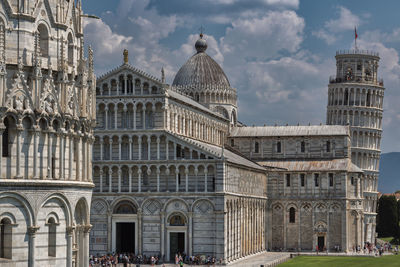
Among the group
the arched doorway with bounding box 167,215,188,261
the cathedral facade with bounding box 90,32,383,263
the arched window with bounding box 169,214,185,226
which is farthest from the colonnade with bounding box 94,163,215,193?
the arched doorway with bounding box 167,215,188,261

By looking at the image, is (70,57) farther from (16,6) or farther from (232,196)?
(232,196)

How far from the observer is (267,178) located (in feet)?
366

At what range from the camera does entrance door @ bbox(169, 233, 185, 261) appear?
87.4m

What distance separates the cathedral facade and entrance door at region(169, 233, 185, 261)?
0.10 metres

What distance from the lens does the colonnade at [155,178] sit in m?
86.7

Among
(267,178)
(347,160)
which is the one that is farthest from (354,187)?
(267,178)

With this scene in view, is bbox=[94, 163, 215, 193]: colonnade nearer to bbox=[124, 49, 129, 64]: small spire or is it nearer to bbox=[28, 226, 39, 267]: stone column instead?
bbox=[124, 49, 129, 64]: small spire

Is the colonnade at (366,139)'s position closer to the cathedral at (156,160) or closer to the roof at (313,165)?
the cathedral at (156,160)

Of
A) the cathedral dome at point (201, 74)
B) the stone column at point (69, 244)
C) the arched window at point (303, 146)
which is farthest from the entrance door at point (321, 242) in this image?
the stone column at point (69, 244)

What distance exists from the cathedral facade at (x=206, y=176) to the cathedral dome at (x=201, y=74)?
0.15 metres

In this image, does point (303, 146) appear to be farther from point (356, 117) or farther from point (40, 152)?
point (40, 152)

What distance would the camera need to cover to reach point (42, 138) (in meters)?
45.6

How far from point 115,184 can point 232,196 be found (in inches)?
495

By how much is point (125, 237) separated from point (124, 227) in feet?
3.88
